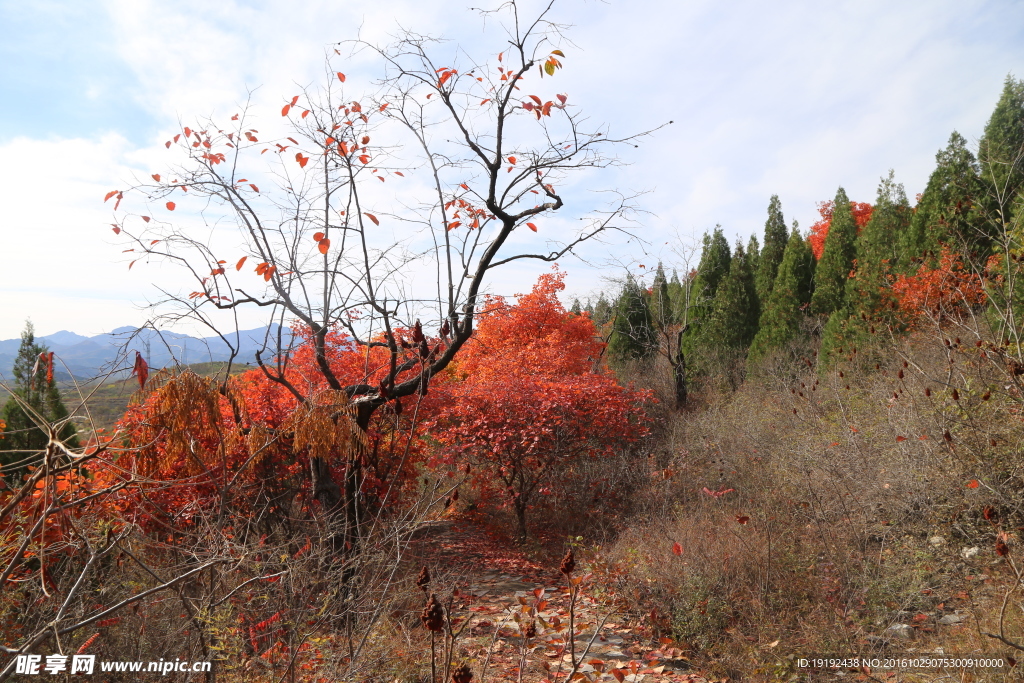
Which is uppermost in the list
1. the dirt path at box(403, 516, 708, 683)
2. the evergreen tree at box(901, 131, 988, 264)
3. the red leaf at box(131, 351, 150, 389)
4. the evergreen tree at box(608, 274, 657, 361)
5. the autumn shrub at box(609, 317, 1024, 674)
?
the evergreen tree at box(901, 131, 988, 264)

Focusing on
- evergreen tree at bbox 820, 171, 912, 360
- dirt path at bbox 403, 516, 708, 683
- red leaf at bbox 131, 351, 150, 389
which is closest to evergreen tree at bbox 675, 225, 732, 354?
evergreen tree at bbox 820, 171, 912, 360

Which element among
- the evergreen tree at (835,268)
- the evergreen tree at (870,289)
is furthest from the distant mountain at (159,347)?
the evergreen tree at (835,268)

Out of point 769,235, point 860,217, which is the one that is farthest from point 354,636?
point 860,217

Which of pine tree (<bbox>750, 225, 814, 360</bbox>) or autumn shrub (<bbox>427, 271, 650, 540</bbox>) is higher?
pine tree (<bbox>750, 225, 814, 360</bbox>)

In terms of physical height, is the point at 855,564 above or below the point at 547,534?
above

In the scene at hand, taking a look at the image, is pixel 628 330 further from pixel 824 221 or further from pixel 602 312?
pixel 824 221

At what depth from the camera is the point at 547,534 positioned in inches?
348

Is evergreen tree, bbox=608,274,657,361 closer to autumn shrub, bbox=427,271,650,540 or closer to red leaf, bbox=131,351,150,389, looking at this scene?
autumn shrub, bbox=427,271,650,540

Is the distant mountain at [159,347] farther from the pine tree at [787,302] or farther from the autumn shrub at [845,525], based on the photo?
the pine tree at [787,302]

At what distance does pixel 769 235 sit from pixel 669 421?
12.3m

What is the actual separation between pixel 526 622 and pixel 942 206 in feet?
42.4

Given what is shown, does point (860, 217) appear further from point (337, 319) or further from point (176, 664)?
point (176, 664)

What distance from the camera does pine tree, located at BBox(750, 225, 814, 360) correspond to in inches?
663

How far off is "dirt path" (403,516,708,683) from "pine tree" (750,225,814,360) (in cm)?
1157
